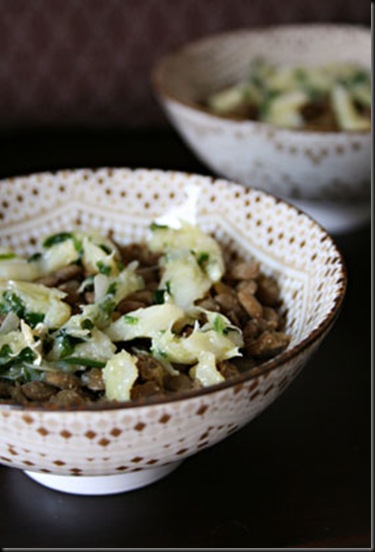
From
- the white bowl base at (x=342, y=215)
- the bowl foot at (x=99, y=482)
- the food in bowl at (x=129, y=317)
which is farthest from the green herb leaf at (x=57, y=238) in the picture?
the white bowl base at (x=342, y=215)

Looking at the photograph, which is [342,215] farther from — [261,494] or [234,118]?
[261,494]

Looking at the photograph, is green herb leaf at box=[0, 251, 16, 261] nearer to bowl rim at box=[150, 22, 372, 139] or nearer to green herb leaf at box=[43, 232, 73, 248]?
green herb leaf at box=[43, 232, 73, 248]

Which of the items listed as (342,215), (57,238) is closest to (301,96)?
(342,215)

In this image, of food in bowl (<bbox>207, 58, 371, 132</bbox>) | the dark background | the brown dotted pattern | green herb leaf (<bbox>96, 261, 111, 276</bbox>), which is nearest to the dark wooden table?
the dark background

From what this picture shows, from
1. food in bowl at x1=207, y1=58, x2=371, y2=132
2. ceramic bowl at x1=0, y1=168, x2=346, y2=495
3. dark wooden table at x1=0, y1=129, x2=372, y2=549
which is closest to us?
ceramic bowl at x1=0, y1=168, x2=346, y2=495

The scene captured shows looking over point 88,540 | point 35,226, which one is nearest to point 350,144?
point 35,226

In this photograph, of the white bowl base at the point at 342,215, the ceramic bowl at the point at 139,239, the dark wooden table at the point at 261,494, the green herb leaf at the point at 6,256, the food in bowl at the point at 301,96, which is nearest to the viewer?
the ceramic bowl at the point at 139,239

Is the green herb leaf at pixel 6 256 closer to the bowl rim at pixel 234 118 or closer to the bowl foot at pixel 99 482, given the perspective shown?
the bowl foot at pixel 99 482

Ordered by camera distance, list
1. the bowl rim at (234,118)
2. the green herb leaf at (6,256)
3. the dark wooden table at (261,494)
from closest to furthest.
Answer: the dark wooden table at (261,494)
the green herb leaf at (6,256)
the bowl rim at (234,118)
